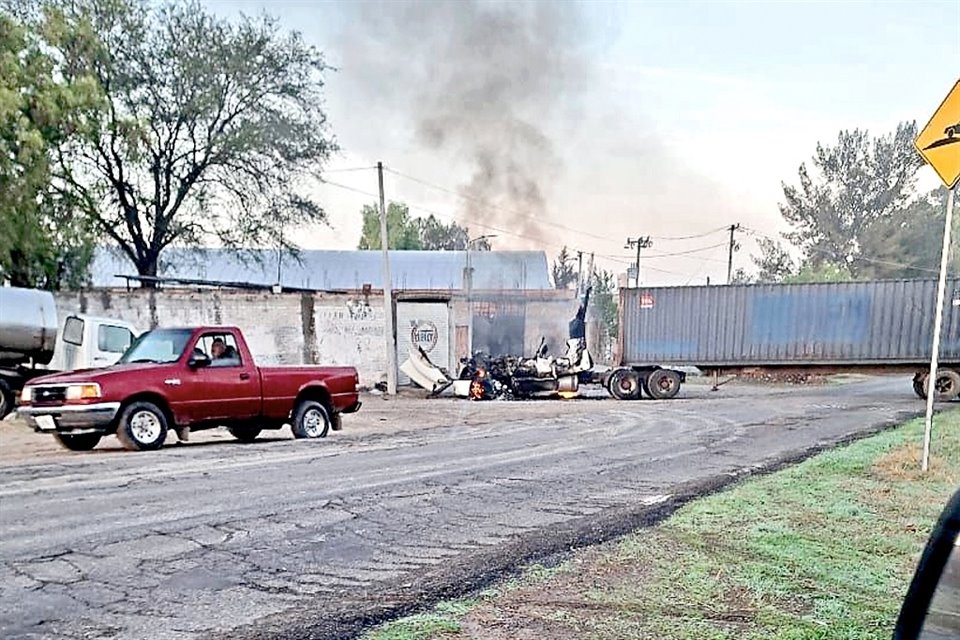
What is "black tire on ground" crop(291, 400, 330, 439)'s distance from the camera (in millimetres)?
13010

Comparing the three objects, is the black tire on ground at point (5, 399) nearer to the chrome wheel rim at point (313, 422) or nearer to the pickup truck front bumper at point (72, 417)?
the pickup truck front bumper at point (72, 417)

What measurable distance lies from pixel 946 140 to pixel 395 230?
6449 cm

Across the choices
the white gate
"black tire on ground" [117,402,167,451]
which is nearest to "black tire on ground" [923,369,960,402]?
the white gate

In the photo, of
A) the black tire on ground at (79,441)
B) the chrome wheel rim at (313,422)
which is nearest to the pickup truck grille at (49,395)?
the black tire on ground at (79,441)

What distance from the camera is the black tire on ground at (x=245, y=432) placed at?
12805 millimetres

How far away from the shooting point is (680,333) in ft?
84.1

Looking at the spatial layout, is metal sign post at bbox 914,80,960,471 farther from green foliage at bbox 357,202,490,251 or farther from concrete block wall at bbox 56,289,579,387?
green foliage at bbox 357,202,490,251

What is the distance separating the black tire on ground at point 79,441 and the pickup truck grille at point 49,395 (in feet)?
2.89

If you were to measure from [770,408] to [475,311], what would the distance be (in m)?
13.3

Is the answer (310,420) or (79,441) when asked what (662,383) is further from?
(79,441)

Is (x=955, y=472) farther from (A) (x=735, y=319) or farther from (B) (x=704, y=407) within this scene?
(A) (x=735, y=319)

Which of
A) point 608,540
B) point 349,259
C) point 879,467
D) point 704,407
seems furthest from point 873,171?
point 608,540

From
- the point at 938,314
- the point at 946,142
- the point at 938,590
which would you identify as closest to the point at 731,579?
the point at 938,590

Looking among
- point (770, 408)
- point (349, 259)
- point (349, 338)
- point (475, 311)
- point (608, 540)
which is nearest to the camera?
point (608, 540)
